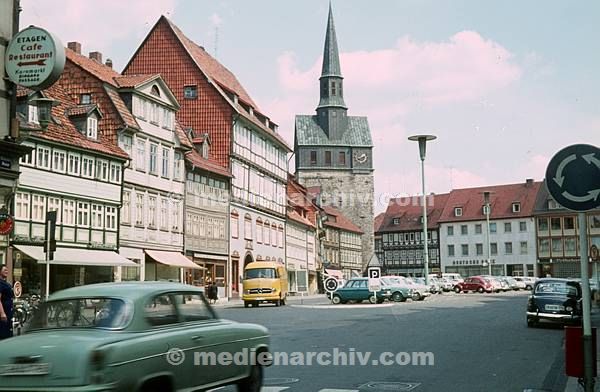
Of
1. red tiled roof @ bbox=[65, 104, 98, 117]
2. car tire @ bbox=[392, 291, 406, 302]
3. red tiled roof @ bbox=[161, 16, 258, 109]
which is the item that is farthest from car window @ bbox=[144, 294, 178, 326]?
red tiled roof @ bbox=[161, 16, 258, 109]

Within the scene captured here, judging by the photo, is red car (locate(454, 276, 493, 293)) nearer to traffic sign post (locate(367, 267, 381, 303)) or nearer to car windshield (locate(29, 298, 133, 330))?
traffic sign post (locate(367, 267, 381, 303))

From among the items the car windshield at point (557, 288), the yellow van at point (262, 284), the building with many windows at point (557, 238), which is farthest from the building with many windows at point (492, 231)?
the car windshield at point (557, 288)

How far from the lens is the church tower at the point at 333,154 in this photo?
116 metres

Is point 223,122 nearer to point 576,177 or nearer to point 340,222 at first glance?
point 340,222

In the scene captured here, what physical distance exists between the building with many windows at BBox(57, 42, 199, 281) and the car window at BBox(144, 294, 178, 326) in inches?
1416

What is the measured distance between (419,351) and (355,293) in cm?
2912

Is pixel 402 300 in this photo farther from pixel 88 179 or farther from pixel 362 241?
pixel 362 241

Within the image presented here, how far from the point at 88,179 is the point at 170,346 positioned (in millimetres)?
33992

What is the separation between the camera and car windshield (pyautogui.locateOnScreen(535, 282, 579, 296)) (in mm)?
24125

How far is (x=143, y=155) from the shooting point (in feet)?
154

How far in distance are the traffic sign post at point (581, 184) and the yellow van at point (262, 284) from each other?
36.1 meters

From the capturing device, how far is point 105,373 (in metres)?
7.12

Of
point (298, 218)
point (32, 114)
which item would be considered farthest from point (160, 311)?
point (298, 218)

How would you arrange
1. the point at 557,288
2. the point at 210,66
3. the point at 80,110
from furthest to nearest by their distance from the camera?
the point at 210,66, the point at 80,110, the point at 557,288
